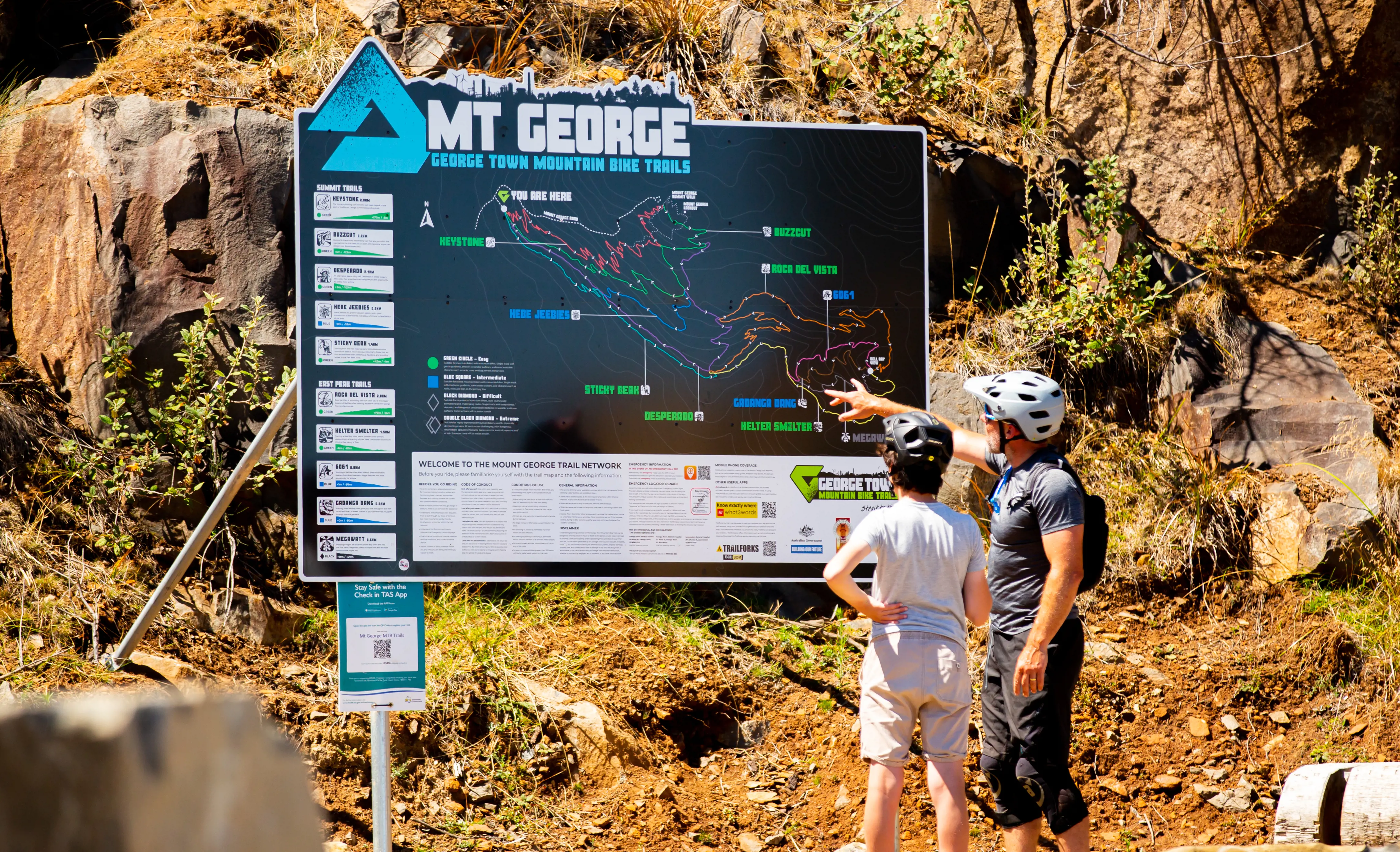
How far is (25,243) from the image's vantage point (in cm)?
564

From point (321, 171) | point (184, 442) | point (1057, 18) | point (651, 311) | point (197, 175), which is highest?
point (1057, 18)

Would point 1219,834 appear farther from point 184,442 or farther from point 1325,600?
point 184,442

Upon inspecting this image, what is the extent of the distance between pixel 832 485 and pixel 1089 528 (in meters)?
1.00

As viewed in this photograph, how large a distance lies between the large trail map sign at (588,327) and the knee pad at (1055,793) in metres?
1.07

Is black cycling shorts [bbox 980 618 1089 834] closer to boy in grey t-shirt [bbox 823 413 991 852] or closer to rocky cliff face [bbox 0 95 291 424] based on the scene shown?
boy in grey t-shirt [bbox 823 413 991 852]

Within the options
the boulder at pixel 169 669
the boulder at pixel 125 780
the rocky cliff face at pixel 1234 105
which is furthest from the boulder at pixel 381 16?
the boulder at pixel 125 780

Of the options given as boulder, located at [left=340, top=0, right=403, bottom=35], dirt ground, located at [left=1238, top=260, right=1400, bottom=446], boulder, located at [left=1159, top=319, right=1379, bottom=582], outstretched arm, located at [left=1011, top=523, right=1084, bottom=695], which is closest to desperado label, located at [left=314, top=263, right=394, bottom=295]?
outstretched arm, located at [left=1011, top=523, right=1084, bottom=695]

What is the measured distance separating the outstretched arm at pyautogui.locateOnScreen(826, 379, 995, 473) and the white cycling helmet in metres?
0.29

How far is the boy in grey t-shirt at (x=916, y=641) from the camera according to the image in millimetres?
3285

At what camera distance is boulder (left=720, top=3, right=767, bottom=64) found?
7.02 meters

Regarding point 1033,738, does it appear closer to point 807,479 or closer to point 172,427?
point 807,479

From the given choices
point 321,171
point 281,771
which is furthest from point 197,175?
point 281,771

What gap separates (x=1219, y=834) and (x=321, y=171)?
15.5 ft

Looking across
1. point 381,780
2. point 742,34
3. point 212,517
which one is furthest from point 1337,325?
point 212,517
